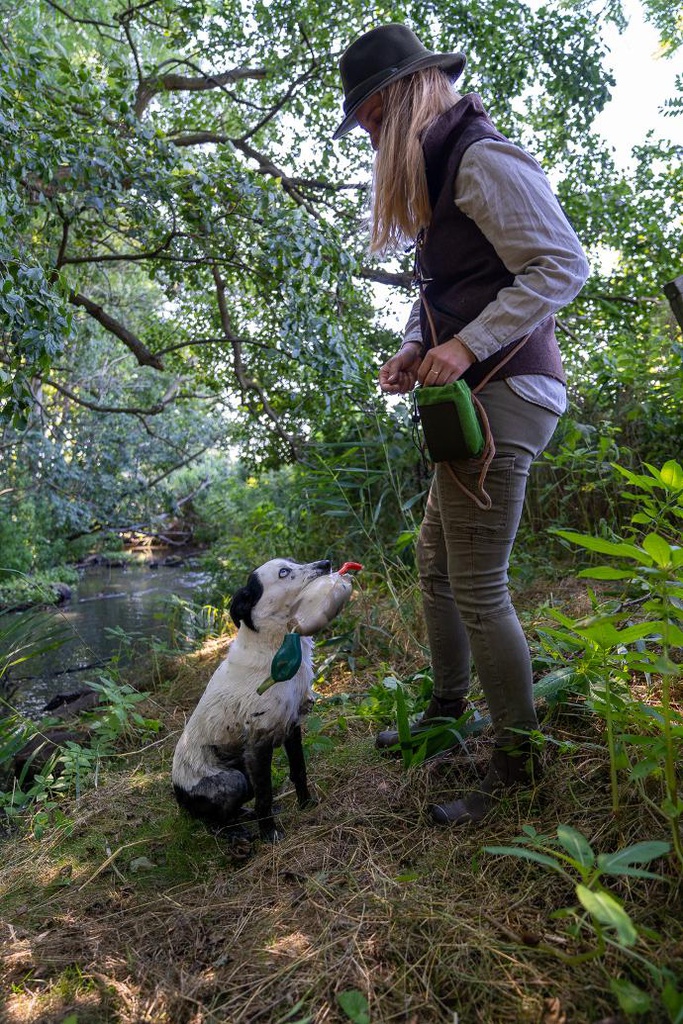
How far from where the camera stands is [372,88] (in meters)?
1.92

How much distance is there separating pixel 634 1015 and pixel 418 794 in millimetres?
990

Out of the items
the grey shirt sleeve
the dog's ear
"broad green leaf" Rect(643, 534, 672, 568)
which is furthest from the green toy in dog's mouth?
"broad green leaf" Rect(643, 534, 672, 568)

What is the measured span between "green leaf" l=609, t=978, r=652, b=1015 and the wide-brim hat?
84.1 inches

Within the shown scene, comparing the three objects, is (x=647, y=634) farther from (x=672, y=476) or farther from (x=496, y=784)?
(x=496, y=784)

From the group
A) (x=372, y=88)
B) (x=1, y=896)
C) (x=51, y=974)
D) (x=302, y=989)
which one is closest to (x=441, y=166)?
(x=372, y=88)

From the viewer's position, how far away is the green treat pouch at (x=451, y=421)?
168 cm

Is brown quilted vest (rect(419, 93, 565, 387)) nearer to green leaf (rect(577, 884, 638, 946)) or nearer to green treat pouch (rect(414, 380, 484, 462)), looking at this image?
green treat pouch (rect(414, 380, 484, 462))

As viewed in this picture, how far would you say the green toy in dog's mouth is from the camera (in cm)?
201

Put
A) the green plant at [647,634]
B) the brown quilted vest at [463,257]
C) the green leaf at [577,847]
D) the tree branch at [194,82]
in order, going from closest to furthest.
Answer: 1. the green leaf at [577,847]
2. the green plant at [647,634]
3. the brown quilted vest at [463,257]
4. the tree branch at [194,82]

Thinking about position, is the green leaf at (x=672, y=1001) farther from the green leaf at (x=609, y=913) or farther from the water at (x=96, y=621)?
the water at (x=96, y=621)

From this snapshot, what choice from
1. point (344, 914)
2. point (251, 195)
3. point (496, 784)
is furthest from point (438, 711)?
point (251, 195)

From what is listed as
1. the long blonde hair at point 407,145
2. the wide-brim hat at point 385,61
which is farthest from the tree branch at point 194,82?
the long blonde hair at point 407,145

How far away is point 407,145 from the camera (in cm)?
184

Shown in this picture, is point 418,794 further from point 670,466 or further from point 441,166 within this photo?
point 441,166
